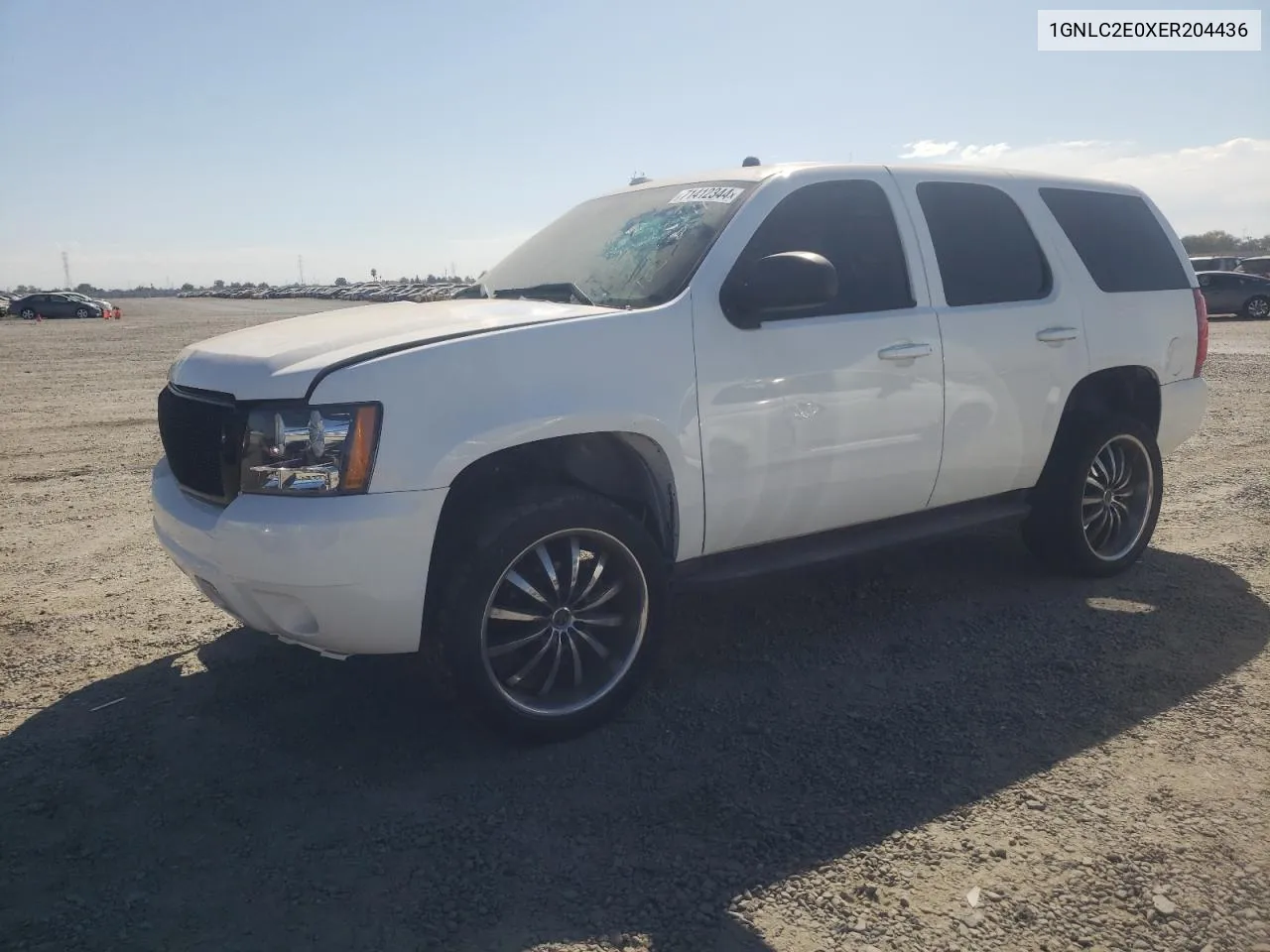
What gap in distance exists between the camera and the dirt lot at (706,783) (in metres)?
2.62

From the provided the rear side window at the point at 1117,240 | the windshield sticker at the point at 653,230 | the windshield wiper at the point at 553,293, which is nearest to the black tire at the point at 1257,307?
the rear side window at the point at 1117,240

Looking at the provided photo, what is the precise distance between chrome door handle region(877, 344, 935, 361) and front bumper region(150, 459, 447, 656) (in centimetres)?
202

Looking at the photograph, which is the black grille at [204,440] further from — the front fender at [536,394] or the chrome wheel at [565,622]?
the chrome wheel at [565,622]

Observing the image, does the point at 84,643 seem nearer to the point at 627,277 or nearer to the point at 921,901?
the point at 627,277

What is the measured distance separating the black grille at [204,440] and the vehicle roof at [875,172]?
Result: 2.23m

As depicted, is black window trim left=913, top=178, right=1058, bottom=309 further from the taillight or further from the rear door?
the taillight

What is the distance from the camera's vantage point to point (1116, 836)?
2957 mm

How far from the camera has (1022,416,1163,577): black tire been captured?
16.7 feet

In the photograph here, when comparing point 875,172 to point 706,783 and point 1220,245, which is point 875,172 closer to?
point 706,783

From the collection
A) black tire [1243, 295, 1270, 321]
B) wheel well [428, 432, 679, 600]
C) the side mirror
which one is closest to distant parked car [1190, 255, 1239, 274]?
black tire [1243, 295, 1270, 321]

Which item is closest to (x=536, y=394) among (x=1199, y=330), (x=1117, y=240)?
(x=1117, y=240)

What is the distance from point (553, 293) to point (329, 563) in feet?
5.38

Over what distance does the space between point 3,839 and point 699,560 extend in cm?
246

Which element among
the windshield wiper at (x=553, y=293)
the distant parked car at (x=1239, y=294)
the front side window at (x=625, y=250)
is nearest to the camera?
the front side window at (x=625, y=250)
